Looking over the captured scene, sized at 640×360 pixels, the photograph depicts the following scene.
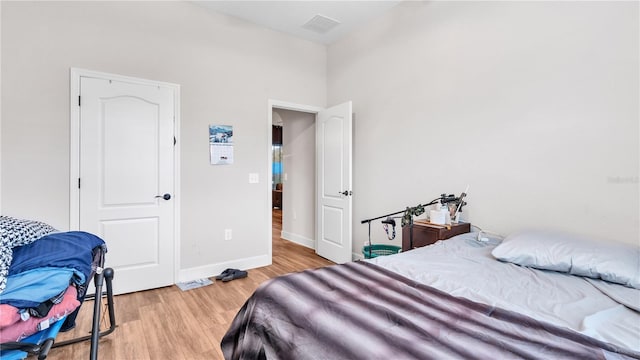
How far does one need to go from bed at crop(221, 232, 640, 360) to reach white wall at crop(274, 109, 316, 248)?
3.04 m

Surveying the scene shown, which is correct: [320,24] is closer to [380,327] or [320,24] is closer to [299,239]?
[299,239]

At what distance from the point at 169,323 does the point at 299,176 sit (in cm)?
304

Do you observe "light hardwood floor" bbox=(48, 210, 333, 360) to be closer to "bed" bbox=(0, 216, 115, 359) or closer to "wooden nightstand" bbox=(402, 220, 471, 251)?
"bed" bbox=(0, 216, 115, 359)

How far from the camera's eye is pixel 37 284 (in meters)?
1.13

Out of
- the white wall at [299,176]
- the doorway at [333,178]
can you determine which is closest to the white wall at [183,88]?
the doorway at [333,178]

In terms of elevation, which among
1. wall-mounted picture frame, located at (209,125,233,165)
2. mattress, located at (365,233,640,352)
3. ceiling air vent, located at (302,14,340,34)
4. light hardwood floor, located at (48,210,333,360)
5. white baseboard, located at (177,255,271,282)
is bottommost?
light hardwood floor, located at (48,210,333,360)

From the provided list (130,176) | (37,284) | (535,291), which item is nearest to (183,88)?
(130,176)

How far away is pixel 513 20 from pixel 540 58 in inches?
15.6

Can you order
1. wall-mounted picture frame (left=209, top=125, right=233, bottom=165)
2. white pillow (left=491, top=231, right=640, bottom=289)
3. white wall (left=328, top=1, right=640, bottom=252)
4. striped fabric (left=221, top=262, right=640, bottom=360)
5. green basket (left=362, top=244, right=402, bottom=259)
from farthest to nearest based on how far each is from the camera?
wall-mounted picture frame (left=209, top=125, right=233, bottom=165), green basket (left=362, top=244, right=402, bottom=259), white wall (left=328, top=1, right=640, bottom=252), white pillow (left=491, top=231, right=640, bottom=289), striped fabric (left=221, top=262, right=640, bottom=360)

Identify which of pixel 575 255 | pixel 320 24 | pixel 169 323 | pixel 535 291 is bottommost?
pixel 169 323

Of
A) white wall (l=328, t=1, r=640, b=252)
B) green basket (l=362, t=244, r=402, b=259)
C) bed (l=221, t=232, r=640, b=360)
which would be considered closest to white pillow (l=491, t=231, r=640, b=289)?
bed (l=221, t=232, r=640, b=360)

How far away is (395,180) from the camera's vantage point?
3289 millimetres

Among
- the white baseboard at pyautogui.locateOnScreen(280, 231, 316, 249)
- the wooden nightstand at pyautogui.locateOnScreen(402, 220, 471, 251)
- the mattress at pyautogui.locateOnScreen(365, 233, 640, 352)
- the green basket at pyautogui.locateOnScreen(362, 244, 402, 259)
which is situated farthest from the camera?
the white baseboard at pyautogui.locateOnScreen(280, 231, 316, 249)

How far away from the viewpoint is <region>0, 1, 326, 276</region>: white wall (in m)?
2.50
